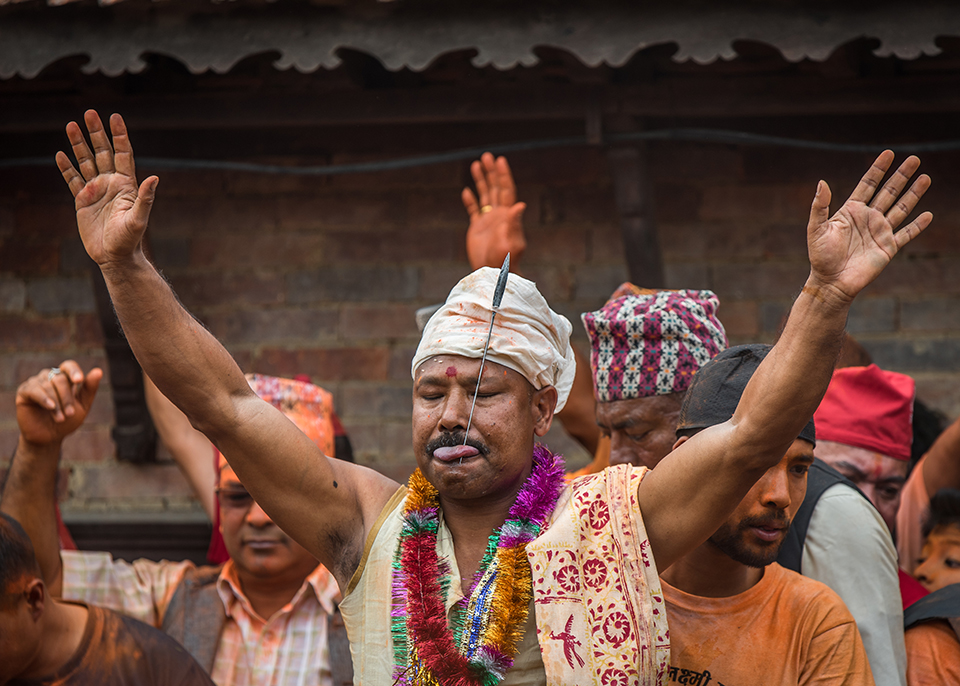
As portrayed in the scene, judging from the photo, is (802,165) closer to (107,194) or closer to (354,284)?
(354,284)

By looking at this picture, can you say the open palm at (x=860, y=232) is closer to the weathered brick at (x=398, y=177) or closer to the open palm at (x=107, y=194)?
the open palm at (x=107, y=194)

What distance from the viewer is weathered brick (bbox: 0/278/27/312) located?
4.92 m

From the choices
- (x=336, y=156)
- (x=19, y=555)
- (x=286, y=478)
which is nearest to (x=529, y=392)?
(x=286, y=478)

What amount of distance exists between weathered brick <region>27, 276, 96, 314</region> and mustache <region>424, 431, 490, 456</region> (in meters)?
3.30

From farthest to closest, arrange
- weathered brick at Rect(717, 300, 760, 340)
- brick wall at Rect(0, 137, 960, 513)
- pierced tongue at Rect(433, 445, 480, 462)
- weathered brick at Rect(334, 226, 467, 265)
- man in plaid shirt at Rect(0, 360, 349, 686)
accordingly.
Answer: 1. weathered brick at Rect(334, 226, 467, 265)
2. weathered brick at Rect(717, 300, 760, 340)
3. brick wall at Rect(0, 137, 960, 513)
4. man in plaid shirt at Rect(0, 360, 349, 686)
5. pierced tongue at Rect(433, 445, 480, 462)

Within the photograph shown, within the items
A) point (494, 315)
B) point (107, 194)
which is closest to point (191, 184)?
point (107, 194)

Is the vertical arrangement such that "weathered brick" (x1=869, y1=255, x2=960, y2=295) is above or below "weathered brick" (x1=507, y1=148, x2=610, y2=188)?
below

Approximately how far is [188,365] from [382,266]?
2.77 meters

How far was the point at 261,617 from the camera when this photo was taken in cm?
336

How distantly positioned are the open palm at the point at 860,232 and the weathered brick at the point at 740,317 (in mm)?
2573

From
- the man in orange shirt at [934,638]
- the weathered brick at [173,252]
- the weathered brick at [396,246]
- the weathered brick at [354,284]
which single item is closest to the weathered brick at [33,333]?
the weathered brick at [173,252]

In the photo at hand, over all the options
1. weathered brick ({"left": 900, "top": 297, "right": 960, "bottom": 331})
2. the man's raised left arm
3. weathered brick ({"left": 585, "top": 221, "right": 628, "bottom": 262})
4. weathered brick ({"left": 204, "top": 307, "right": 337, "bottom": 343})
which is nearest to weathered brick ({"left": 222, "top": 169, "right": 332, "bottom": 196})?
weathered brick ({"left": 204, "top": 307, "right": 337, "bottom": 343})

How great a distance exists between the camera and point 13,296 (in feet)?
16.2

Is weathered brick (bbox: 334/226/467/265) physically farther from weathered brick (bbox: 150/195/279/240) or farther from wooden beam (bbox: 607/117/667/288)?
wooden beam (bbox: 607/117/667/288)
